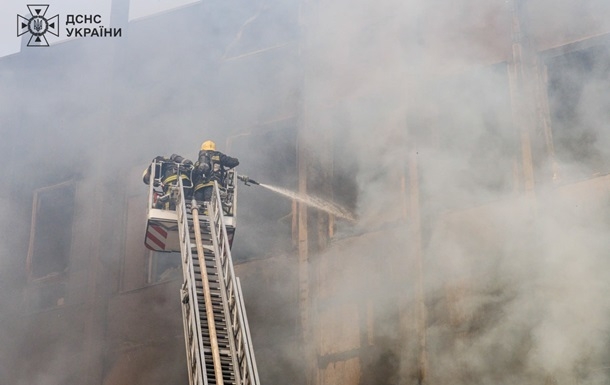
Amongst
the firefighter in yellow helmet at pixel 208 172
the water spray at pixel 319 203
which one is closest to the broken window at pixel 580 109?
the water spray at pixel 319 203

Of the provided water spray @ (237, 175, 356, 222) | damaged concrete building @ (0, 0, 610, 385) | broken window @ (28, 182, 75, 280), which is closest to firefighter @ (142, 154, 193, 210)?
water spray @ (237, 175, 356, 222)

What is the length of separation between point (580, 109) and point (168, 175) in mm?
4386

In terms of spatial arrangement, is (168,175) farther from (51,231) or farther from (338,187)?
(51,231)

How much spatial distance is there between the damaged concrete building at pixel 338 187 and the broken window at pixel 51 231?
0.11ft

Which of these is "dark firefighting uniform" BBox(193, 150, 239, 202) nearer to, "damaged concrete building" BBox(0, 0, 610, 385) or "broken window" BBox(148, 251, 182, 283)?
"damaged concrete building" BBox(0, 0, 610, 385)

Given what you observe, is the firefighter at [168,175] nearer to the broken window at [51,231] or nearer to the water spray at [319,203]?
the water spray at [319,203]

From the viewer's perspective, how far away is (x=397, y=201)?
11.2 metres

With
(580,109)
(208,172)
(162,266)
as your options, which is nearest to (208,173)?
(208,172)

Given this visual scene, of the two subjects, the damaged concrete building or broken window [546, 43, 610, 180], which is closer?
the damaged concrete building

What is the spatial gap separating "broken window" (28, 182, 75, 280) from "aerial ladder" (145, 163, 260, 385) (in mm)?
3609

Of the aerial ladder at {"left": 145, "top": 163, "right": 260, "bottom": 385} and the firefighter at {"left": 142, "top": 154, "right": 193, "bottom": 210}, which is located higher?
the firefighter at {"left": 142, "top": 154, "right": 193, "bottom": 210}

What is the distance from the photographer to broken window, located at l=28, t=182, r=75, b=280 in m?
14.5

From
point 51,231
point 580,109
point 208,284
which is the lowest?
point 208,284

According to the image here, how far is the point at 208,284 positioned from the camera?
930 centimetres
